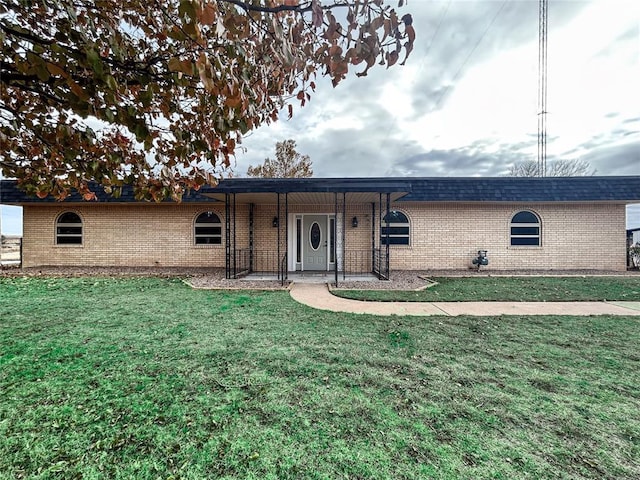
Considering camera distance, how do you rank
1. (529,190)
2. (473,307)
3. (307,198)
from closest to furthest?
(473,307), (307,198), (529,190)

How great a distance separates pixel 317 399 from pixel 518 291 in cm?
733

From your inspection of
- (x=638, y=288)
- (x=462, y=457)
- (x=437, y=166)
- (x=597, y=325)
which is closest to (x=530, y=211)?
(x=638, y=288)

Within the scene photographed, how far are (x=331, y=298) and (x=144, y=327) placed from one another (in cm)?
385

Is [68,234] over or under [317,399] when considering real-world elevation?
over

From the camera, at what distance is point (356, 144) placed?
20.0 metres

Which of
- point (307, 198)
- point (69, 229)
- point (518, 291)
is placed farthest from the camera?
point (69, 229)

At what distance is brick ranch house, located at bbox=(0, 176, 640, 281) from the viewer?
11.3 metres

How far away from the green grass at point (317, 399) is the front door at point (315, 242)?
6741mm

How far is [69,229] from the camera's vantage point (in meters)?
12.4

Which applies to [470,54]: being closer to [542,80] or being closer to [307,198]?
[307,198]

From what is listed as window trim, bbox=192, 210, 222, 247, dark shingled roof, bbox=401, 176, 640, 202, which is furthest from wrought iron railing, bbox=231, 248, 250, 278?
dark shingled roof, bbox=401, 176, 640, 202

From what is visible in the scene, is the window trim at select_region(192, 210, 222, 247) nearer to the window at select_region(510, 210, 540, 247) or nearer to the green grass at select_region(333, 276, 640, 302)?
the green grass at select_region(333, 276, 640, 302)

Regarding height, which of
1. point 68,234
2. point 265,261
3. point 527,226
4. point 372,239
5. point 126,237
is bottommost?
point 265,261

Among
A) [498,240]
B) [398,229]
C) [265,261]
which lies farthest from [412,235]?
[265,261]
